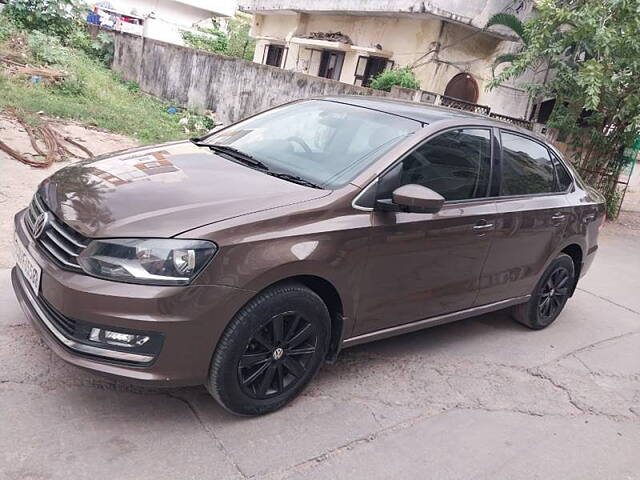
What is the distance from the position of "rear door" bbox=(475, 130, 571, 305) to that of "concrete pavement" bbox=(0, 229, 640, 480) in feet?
1.96

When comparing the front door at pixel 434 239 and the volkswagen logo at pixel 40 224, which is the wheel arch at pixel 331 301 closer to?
the front door at pixel 434 239

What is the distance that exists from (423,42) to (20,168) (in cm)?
1056

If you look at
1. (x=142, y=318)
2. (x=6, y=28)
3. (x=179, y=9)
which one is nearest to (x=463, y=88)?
(x=6, y=28)

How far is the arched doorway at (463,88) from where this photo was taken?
14688 millimetres

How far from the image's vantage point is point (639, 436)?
3715 millimetres

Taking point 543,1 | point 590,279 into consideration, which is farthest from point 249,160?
point 543,1

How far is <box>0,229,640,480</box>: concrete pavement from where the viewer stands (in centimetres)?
273

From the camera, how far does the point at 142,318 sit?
8.51ft

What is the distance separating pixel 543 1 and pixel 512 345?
22.0 ft

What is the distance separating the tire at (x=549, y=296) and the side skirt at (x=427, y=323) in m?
0.18

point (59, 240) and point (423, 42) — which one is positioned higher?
point (423, 42)

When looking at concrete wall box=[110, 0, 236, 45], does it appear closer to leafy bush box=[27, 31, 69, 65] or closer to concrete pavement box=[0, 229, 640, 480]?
leafy bush box=[27, 31, 69, 65]

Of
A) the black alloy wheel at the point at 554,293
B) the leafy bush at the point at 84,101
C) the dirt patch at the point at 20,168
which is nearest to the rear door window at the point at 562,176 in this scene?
the black alloy wheel at the point at 554,293

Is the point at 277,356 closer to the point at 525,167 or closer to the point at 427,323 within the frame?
the point at 427,323
